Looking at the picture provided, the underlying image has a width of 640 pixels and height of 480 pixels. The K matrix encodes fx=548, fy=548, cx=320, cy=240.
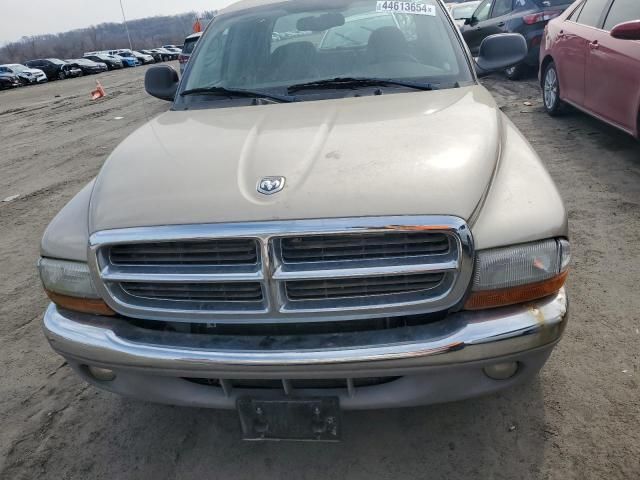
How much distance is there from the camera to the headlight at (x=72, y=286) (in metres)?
2.12

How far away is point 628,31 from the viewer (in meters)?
4.91

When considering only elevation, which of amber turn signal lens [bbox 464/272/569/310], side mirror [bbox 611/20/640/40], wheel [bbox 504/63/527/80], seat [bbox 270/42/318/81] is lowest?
wheel [bbox 504/63/527/80]

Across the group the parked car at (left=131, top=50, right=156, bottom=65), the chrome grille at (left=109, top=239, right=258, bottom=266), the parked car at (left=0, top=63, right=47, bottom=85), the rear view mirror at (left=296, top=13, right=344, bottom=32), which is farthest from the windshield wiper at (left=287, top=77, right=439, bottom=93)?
the parked car at (left=131, top=50, right=156, bottom=65)

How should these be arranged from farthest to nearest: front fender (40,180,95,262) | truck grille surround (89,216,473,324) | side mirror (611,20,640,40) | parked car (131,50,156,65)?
parked car (131,50,156,65) → side mirror (611,20,640,40) → front fender (40,180,95,262) → truck grille surround (89,216,473,324)

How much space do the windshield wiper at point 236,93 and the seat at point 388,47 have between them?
1.93ft

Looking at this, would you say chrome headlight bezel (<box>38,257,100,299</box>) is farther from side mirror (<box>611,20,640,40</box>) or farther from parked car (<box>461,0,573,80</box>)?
parked car (<box>461,0,573,80</box>)

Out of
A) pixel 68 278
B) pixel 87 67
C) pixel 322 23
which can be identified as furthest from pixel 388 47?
pixel 87 67

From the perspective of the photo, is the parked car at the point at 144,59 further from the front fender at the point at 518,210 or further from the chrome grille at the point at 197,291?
the front fender at the point at 518,210

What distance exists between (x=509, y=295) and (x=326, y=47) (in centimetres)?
207

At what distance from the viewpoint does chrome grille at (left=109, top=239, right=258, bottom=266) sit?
1.93 meters

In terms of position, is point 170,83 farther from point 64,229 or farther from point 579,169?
point 579,169

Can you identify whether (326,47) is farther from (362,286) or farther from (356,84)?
(362,286)

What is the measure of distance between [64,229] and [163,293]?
1.70 ft

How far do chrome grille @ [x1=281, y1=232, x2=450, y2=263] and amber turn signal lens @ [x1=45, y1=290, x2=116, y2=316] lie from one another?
31.2 inches
